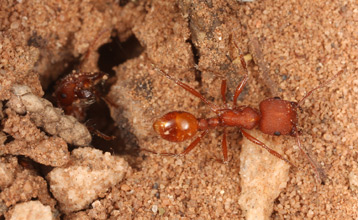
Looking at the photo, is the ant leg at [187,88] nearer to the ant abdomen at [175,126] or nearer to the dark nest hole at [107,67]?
the ant abdomen at [175,126]

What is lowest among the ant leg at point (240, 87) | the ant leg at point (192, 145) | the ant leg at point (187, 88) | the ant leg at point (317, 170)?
the ant leg at point (192, 145)

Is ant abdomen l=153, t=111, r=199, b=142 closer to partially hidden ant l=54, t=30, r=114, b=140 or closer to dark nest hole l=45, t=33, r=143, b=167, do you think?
dark nest hole l=45, t=33, r=143, b=167

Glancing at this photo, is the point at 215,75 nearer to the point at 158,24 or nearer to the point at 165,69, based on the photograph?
the point at 165,69

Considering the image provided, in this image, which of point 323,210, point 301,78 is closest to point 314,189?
point 323,210

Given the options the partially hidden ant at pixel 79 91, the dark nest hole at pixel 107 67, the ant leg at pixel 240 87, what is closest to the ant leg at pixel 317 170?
the ant leg at pixel 240 87

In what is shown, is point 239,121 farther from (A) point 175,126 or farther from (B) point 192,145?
(A) point 175,126

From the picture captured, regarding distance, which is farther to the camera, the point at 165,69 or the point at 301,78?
the point at 165,69
